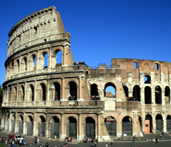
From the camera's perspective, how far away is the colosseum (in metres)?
24.5

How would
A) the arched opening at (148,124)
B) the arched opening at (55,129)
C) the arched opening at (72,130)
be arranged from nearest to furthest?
1. the arched opening at (72,130)
2. the arched opening at (55,129)
3. the arched opening at (148,124)

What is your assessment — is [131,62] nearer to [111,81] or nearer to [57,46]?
[111,81]

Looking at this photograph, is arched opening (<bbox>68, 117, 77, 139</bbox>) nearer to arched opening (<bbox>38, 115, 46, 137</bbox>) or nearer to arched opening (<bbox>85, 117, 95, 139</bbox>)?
arched opening (<bbox>85, 117, 95, 139</bbox>)

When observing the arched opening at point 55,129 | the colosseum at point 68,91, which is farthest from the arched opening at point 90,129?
the arched opening at point 55,129

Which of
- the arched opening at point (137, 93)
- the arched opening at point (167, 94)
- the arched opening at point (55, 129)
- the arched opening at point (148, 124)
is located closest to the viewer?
the arched opening at point (55, 129)

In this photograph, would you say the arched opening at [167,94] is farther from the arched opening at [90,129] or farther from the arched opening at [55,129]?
the arched opening at [55,129]

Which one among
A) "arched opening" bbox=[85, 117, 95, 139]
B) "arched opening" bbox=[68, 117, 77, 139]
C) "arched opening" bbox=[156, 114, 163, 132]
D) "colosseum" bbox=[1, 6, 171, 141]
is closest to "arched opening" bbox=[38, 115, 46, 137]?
"colosseum" bbox=[1, 6, 171, 141]

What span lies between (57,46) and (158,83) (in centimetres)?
1752

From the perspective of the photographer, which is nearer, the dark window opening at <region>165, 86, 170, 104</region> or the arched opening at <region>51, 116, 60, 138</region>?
the arched opening at <region>51, 116, 60, 138</region>

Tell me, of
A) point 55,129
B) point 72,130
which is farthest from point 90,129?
point 55,129

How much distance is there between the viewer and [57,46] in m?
27.0

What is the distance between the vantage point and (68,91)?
25469mm

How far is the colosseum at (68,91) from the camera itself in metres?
24.5

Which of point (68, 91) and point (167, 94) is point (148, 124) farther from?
point (68, 91)
